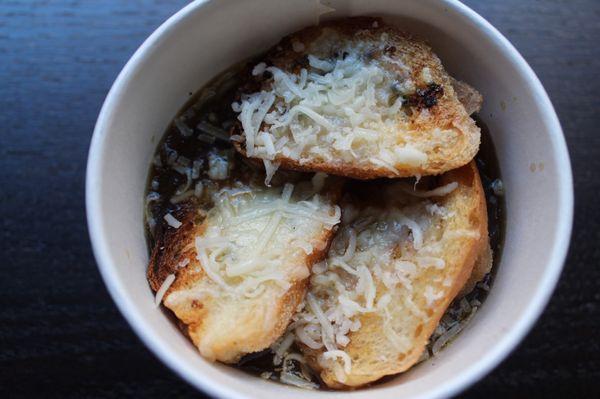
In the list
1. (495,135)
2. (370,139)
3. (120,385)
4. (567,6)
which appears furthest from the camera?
(567,6)

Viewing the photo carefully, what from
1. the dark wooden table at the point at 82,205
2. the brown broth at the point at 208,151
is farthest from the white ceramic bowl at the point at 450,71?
the dark wooden table at the point at 82,205

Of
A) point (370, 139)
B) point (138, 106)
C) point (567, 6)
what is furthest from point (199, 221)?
point (567, 6)

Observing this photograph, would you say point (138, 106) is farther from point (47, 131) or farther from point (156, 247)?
point (47, 131)

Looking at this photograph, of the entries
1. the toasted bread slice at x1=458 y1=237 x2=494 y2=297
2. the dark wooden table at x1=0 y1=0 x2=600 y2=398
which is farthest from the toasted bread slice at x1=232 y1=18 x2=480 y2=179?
the dark wooden table at x1=0 y1=0 x2=600 y2=398

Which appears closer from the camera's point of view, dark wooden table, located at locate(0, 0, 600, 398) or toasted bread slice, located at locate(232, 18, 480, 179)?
toasted bread slice, located at locate(232, 18, 480, 179)

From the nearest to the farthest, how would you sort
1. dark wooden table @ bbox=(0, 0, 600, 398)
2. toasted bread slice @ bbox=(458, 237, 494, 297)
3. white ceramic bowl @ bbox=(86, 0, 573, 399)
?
white ceramic bowl @ bbox=(86, 0, 573, 399), toasted bread slice @ bbox=(458, 237, 494, 297), dark wooden table @ bbox=(0, 0, 600, 398)

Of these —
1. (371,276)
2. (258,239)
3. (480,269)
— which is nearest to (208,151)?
(258,239)

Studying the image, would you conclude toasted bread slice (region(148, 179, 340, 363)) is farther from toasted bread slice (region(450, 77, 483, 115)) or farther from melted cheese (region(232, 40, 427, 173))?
toasted bread slice (region(450, 77, 483, 115))

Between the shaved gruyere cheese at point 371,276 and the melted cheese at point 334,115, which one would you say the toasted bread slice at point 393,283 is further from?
the melted cheese at point 334,115
